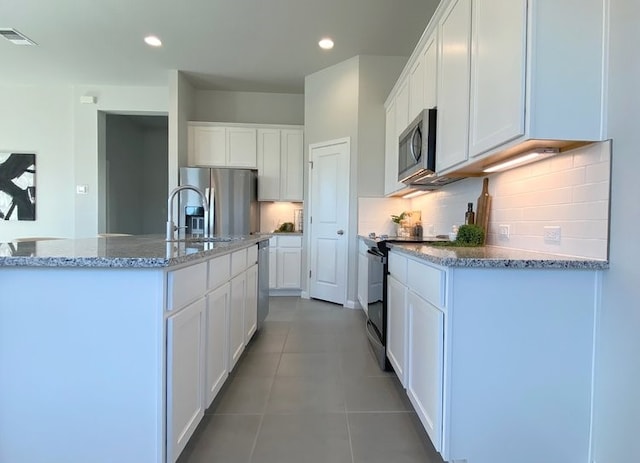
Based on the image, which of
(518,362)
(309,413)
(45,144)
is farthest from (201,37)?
(518,362)

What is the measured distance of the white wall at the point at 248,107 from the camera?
5488 mm

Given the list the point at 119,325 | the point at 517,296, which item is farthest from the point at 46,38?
the point at 517,296

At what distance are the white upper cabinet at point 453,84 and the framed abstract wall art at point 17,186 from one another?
6.07m

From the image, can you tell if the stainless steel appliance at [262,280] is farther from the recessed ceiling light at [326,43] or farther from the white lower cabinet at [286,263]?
the recessed ceiling light at [326,43]

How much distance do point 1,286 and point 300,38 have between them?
3712 mm

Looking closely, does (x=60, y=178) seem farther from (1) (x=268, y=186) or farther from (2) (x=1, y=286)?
(2) (x=1, y=286)

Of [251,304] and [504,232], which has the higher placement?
[504,232]

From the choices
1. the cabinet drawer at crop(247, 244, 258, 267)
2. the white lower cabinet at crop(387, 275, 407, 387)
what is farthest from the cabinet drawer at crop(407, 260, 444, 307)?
the cabinet drawer at crop(247, 244, 258, 267)

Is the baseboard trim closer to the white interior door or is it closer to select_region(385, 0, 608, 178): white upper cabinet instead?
the white interior door

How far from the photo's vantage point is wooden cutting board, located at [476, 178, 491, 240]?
88.0 inches

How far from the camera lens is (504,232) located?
2.08 meters

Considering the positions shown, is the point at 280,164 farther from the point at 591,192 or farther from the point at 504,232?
the point at 591,192

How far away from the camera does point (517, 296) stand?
1364 millimetres

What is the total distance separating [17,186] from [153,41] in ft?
11.1
